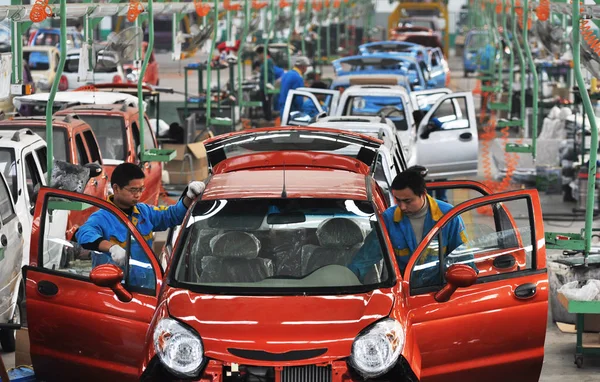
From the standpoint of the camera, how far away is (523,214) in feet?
50.1

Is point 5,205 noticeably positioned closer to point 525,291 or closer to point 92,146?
point 92,146

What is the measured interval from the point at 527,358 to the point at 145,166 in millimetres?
7541

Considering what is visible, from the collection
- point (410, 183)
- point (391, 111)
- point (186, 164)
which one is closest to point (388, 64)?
point (391, 111)

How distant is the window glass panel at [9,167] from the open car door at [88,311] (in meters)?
2.66

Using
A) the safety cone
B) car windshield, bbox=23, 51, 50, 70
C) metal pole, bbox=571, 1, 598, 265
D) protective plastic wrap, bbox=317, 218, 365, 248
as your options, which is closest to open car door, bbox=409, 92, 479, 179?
metal pole, bbox=571, 1, 598, 265

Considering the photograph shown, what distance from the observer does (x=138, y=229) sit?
7.80 m

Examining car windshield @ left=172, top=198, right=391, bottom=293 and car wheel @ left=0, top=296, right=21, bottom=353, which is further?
car wheel @ left=0, top=296, right=21, bottom=353

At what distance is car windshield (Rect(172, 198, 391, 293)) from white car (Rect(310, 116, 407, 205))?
11.6ft

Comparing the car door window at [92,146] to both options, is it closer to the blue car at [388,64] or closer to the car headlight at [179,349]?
the car headlight at [179,349]

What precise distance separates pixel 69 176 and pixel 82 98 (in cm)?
446

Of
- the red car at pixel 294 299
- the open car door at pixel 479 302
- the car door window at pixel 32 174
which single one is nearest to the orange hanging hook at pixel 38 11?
the car door window at pixel 32 174

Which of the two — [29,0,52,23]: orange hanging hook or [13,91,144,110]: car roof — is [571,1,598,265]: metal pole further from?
[13,91,144,110]: car roof

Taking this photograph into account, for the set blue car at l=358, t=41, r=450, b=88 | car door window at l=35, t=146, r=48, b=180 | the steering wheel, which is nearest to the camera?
car door window at l=35, t=146, r=48, b=180

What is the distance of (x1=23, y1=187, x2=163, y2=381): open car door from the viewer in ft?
22.8
